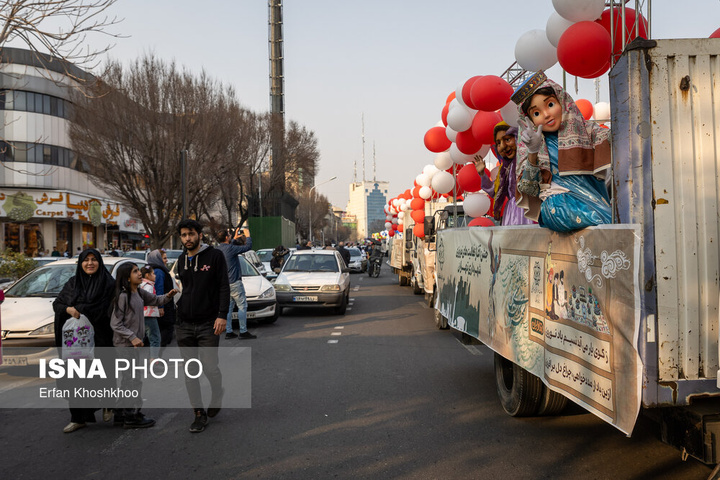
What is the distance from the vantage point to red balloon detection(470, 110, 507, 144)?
25.7ft

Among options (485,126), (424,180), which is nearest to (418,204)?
(424,180)

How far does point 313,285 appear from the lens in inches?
519

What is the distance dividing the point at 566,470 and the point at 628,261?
1919 mm

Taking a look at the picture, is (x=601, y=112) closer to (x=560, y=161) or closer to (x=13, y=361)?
(x=560, y=161)

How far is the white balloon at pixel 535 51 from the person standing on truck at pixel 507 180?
1208 millimetres

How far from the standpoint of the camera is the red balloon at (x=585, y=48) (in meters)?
4.79

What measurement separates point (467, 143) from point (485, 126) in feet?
2.87

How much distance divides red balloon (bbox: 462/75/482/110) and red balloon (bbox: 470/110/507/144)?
11.4 inches

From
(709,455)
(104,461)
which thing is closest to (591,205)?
(709,455)

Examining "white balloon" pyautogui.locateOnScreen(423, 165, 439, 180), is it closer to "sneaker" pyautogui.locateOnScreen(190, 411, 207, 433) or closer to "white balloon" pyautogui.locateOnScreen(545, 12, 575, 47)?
"white balloon" pyautogui.locateOnScreen(545, 12, 575, 47)

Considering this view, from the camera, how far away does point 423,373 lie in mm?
7215

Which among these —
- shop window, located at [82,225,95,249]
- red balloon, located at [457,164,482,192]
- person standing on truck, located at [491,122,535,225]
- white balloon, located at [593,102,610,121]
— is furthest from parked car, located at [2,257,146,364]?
shop window, located at [82,225,95,249]

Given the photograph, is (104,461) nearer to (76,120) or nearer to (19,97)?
(76,120)

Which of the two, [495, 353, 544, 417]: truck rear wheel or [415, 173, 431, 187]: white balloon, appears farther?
[415, 173, 431, 187]: white balloon
